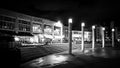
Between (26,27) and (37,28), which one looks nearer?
(26,27)

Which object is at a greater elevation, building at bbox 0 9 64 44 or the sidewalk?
building at bbox 0 9 64 44

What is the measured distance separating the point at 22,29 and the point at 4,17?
239 inches

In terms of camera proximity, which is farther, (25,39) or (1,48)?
(25,39)

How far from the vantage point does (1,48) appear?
7707 mm

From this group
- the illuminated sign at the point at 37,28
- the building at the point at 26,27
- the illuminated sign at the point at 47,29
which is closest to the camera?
the building at the point at 26,27

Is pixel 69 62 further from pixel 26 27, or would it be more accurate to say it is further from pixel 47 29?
pixel 47 29

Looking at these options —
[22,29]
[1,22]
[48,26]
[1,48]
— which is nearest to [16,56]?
[1,48]

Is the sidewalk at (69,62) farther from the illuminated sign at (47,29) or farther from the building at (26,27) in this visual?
the illuminated sign at (47,29)

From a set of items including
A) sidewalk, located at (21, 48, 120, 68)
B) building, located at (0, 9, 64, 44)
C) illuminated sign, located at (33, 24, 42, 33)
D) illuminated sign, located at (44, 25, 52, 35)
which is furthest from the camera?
illuminated sign, located at (44, 25, 52, 35)

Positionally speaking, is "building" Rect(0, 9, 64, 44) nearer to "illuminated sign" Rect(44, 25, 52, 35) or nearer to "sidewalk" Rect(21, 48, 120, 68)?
"illuminated sign" Rect(44, 25, 52, 35)

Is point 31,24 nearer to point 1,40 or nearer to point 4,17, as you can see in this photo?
point 4,17

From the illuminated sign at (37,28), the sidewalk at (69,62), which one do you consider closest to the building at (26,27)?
the illuminated sign at (37,28)

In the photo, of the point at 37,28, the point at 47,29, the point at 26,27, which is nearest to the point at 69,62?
the point at 26,27

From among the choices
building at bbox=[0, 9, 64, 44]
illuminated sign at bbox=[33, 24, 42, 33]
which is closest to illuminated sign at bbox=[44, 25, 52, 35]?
building at bbox=[0, 9, 64, 44]
